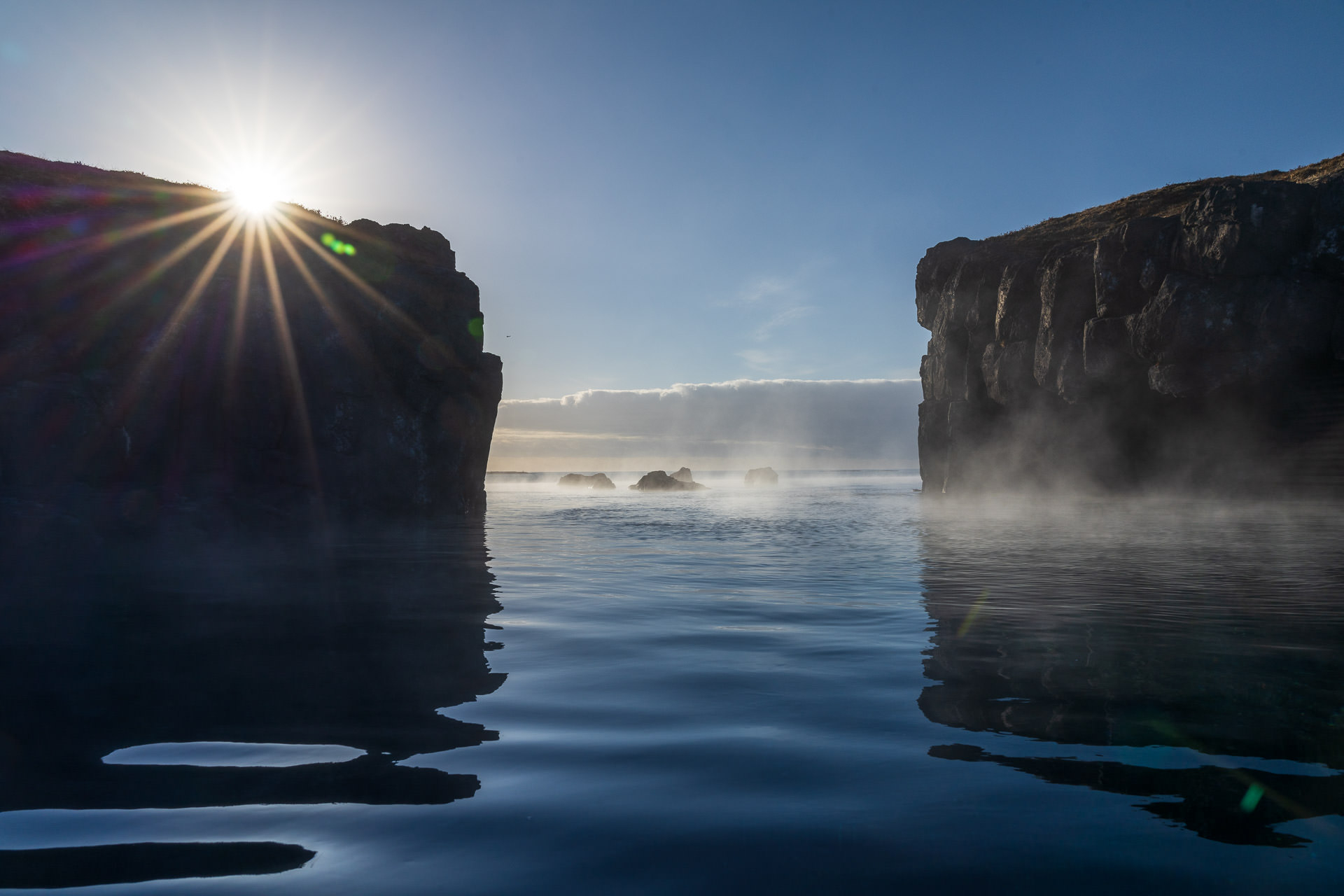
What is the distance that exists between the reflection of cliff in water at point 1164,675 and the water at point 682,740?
0.11 ft

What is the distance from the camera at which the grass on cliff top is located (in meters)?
43.0

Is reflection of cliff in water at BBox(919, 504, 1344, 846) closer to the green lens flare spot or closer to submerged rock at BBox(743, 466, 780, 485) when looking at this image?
the green lens flare spot

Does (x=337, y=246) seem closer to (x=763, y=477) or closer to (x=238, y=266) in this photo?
(x=238, y=266)

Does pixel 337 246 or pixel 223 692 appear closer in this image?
pixel 223 692

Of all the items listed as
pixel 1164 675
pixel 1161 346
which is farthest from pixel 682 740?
pixel 1161 346

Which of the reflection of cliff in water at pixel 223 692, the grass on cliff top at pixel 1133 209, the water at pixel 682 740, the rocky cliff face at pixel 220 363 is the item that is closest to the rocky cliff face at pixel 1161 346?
the grass on cliff top at pixel 1133 209

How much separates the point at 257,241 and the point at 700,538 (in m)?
21.8

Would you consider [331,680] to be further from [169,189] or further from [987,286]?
[987,286]

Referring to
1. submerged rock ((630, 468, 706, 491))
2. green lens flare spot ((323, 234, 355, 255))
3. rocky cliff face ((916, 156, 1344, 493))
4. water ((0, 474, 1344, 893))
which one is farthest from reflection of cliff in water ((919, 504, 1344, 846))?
submerged rock ((630, 468, 706, 491))

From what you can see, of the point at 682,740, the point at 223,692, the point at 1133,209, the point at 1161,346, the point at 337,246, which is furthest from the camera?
the point at 1133,209

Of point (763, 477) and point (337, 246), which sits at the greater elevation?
point (337, 246)

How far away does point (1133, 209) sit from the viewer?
167 ft

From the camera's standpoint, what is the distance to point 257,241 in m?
28.3

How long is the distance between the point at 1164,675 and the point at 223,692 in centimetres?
734
